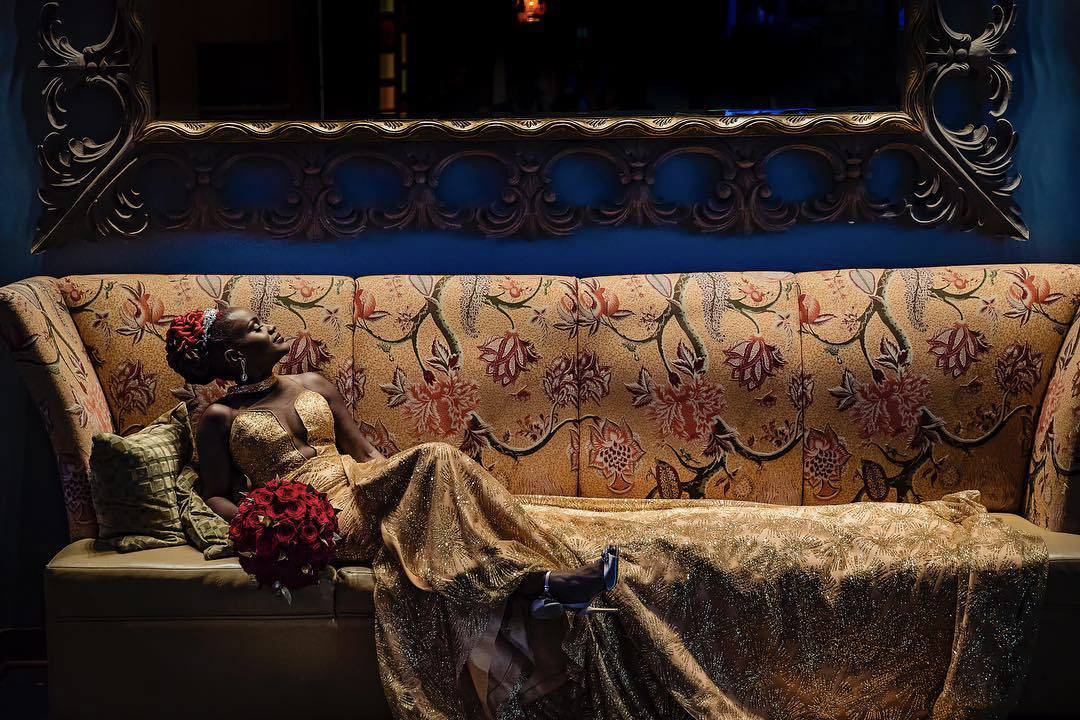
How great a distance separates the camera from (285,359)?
292 centimetres

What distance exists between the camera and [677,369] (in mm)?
2852

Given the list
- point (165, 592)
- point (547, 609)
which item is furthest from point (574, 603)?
point (165, 592)

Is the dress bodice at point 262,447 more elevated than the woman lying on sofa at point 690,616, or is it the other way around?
the dress bodice at point 262,447

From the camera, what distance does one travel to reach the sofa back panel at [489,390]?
288 centimetres

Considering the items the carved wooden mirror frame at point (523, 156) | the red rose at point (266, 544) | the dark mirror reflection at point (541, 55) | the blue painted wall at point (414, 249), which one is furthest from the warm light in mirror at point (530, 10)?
the red rose at point (266, 544)

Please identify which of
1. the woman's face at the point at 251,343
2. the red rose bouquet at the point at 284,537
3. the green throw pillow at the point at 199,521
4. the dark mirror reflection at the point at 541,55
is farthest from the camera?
the dark mirror reflection at the point at 541,55

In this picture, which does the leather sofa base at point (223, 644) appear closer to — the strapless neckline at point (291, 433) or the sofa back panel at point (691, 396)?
the strapless neckline at point (291, 433)

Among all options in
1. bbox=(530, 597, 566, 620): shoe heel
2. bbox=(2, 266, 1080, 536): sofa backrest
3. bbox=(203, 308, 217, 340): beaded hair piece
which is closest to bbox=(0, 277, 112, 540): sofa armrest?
bbox=(2, 266, 1080, 536): sofa backrest

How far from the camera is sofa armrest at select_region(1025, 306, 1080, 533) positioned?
2.49 m

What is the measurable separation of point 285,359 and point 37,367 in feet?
2.19

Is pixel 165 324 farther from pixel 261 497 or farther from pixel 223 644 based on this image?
pixel 223 644

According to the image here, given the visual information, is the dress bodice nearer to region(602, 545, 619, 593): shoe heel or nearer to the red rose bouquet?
the red rose bouquet

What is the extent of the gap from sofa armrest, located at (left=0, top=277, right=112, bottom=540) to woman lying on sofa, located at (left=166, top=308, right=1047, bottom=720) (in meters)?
0.87

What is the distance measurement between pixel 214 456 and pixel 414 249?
3.06 ft
